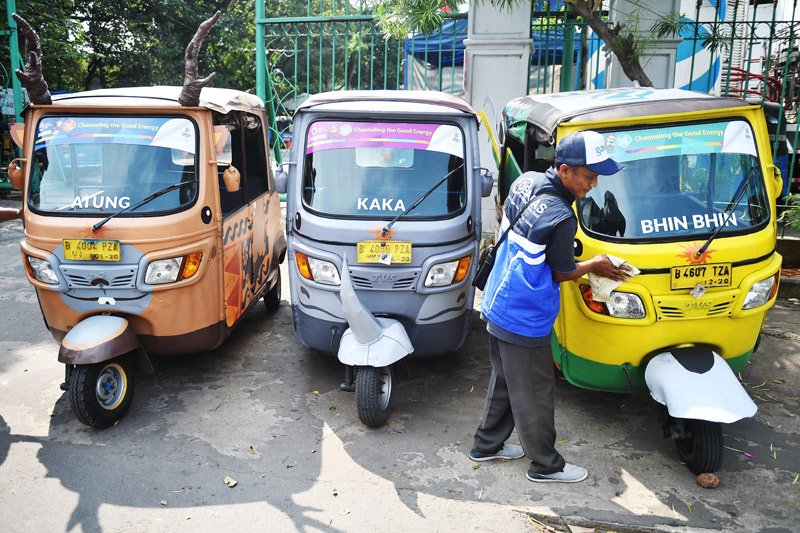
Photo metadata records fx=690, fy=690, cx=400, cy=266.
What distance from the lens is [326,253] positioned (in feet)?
14.8

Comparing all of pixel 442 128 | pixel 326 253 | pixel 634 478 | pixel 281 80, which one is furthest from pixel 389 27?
pixel 634 478

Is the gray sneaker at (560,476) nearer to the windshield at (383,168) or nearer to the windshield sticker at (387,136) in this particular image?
the windshield at (383,168)

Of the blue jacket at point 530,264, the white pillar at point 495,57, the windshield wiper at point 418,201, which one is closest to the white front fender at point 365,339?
the windshield wiper at point 418,201

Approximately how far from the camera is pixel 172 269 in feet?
14.5

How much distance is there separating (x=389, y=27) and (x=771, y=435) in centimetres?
450

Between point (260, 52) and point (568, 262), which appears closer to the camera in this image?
point (568, 262)

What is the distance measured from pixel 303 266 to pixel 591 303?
190 centimetres

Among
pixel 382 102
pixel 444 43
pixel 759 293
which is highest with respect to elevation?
pixel 444 43

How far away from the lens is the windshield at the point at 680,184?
3926mm

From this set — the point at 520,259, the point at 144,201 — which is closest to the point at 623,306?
the point at 520,259

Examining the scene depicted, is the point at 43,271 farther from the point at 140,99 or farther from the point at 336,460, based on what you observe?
the point at 336,460

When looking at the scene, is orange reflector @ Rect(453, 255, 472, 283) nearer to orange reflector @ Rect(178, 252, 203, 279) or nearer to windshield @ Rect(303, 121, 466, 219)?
windshield @ Rect(303, 121, 466, 219)

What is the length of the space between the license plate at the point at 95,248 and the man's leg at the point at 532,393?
8.04 ft

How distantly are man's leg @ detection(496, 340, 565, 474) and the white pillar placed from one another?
4357mm
